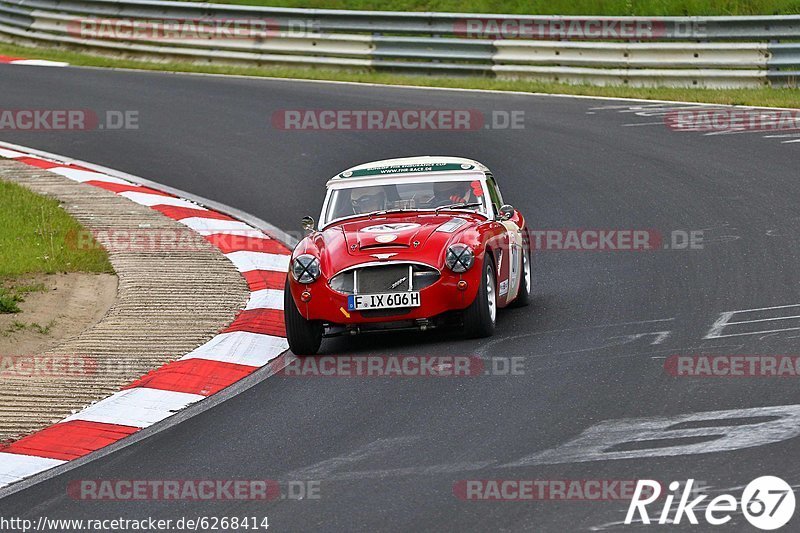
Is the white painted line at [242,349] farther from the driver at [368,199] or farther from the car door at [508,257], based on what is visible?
the car door at [508,257]

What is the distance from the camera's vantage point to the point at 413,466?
6.44 m

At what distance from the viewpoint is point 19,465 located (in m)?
7.01

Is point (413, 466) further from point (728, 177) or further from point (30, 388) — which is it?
point (728, 177)

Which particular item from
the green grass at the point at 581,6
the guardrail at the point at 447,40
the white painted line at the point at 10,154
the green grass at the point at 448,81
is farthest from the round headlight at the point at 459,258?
the green grass at the point at 581,6

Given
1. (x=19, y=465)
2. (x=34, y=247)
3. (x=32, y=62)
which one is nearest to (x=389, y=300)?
(x=19, y=465)

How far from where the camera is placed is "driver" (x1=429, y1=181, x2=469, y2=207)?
10195 mm

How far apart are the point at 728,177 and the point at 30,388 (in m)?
8.66

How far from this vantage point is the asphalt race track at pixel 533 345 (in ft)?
20.0

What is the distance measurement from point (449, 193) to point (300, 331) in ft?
6.05

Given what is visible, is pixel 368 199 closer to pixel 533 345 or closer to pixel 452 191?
pixel 452 191

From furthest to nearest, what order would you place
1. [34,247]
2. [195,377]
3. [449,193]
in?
[34,247], [449,193], [195,377]

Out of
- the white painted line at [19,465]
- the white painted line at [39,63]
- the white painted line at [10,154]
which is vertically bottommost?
the white painted line at [19,465]

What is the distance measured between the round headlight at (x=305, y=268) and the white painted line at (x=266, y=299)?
1.35m
